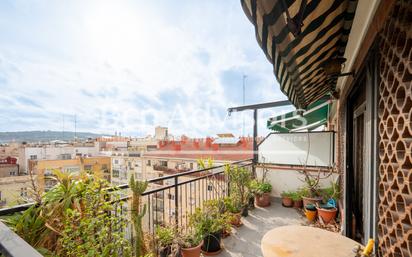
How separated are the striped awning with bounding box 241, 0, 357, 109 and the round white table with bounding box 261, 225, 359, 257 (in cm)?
141

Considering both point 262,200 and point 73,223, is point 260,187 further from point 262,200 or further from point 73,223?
point 73,223

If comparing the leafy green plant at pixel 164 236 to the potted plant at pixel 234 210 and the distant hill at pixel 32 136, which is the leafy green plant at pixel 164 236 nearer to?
the potted plant at pixel 234 210

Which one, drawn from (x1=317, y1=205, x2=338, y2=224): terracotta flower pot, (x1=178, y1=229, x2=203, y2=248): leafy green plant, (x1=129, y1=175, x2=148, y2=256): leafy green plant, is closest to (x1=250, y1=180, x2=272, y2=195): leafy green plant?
(x1=317, y1=205, x2=338, y2=224): terracotta flower pot

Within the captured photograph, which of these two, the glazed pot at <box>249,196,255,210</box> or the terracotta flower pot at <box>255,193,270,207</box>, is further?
the terracotta flower pot at <box>255,193,270,207</box>

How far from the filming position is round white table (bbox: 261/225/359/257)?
1562 mm

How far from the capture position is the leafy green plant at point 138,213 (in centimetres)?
197

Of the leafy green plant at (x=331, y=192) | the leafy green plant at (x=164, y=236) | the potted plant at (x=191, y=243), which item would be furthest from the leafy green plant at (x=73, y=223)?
the leafy green plant at (x=331, y=192)

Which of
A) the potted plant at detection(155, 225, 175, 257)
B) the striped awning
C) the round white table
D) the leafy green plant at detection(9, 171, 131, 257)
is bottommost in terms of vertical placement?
the potted plant at detection(155, 225, 175, 257)

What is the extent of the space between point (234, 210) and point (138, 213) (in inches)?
89.4

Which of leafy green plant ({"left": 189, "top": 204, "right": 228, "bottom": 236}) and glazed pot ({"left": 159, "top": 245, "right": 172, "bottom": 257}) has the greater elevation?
leafy green plant ({"left": 189, "top": 204, "right": 228, "bottom": 236})

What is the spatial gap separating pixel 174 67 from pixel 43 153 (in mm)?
10173

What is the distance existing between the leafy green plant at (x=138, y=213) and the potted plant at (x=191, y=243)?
2.04 feet

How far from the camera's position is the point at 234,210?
12.5ft

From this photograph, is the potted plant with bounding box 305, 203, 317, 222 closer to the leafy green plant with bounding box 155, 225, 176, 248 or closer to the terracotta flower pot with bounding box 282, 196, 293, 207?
the terracotta flower pot with bounding box 282, 196, 293, 207
